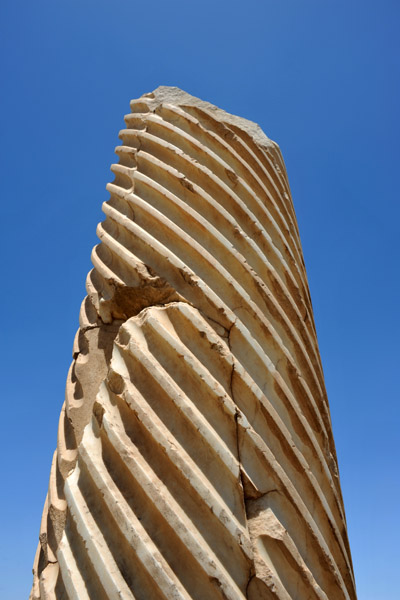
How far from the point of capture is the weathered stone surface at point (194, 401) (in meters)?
1.97

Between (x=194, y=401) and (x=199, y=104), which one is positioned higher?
(x=199, y=104)

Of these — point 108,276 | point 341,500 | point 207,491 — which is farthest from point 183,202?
point 341,500

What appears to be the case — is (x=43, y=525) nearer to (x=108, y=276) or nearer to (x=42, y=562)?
(x=42, y=562)

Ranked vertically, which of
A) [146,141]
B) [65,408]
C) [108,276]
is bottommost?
[65,408]

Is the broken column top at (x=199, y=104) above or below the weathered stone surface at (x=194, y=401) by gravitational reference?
above

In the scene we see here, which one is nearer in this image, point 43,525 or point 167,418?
point 167,418

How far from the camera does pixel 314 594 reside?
2139 millimetres

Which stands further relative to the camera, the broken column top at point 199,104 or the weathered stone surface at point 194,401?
the broken column top at point 199,104

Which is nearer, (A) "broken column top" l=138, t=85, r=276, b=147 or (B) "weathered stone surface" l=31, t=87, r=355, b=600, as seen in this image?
(B) "weathered stone surface" l=31, t=87, r=355, b=600

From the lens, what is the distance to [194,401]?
2.25 m

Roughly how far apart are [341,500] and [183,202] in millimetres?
1756

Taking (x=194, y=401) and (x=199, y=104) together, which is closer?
(x=194, y=401)

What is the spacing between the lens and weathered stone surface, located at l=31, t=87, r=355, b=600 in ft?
6.47

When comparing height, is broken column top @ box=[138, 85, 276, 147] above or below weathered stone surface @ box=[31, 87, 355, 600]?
above
